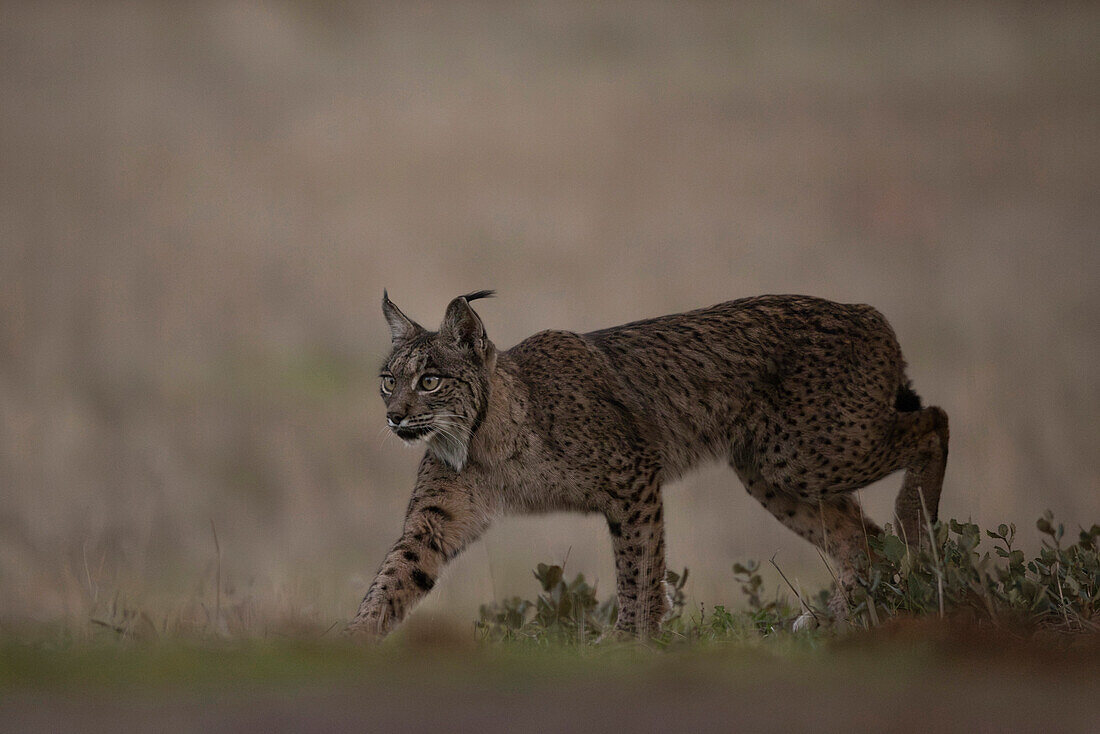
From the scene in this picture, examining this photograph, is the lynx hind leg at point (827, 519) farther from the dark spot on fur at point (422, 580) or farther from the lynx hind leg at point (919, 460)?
the dark spot on fur at point (422, 580)

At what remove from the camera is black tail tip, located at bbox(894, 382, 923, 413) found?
7.99 metres

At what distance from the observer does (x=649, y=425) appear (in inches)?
306

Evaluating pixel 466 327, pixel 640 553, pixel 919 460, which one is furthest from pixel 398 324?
pixel 919 460

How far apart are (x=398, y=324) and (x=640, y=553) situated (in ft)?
7.09

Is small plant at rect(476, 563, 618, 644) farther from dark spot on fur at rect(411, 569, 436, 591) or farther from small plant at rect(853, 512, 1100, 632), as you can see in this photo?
small plant at rect(853, 512, 1100, 632)

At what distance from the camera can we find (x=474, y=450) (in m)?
7.31

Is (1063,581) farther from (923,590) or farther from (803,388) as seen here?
(803,388)

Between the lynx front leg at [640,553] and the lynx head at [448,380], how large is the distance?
1.08 m

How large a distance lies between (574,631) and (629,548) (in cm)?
105

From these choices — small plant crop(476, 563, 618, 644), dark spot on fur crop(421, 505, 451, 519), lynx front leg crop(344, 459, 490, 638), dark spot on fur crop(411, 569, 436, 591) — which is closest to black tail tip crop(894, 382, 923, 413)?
small plant crop(476, 563, 618, 644)

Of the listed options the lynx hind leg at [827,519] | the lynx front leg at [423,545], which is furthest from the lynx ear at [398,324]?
the lynx hind leg at [827,519]

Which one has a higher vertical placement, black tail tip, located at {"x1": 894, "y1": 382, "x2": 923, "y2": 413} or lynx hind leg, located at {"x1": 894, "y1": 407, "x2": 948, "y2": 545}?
black tail tip, located at {"x1": 894, "y1": 382, "x2": 923, "y2": 413}

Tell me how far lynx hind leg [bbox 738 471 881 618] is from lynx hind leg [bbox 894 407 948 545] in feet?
1.19

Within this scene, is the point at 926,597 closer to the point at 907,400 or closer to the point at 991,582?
the point at 991,582
